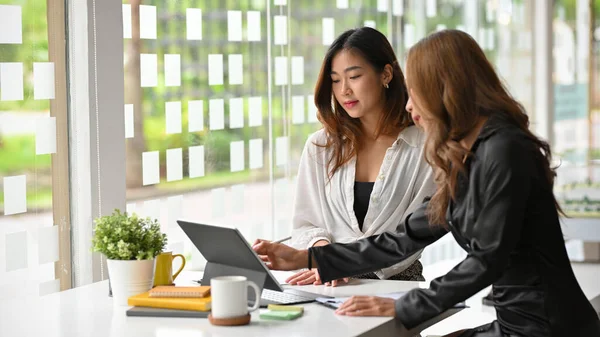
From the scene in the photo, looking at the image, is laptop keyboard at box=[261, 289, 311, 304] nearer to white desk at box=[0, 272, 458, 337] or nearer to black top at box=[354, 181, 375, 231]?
white desk at box=[0, 272, 458, 337]

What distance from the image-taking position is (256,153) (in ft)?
13.4

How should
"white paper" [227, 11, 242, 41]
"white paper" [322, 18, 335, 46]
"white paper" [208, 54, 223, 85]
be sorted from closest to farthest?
1. "white paper" [208, 54, 223, 85]
2. "white paper" [227, 11, 242, 41]
3. "white paper" [322, 18, 335, 46]

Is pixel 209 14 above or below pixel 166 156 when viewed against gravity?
above

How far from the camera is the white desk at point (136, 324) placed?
198 centimetres

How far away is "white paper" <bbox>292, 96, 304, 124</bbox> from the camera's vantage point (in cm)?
439

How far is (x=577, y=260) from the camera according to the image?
6141 mm

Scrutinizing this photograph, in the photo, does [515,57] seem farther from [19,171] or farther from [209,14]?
[19,171]

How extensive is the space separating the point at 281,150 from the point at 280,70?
39 centimetres

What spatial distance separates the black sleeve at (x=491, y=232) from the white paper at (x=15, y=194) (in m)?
1.38

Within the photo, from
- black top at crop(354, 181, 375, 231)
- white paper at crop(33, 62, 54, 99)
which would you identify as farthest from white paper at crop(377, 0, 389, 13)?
white paper at crop(33, 62, 54, 99)

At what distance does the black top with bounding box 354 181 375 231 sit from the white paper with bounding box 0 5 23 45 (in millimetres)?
1236

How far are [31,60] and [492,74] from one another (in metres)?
1.54

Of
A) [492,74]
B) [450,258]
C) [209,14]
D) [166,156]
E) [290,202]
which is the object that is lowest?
[450,258]

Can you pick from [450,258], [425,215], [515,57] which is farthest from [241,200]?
[515,57]
